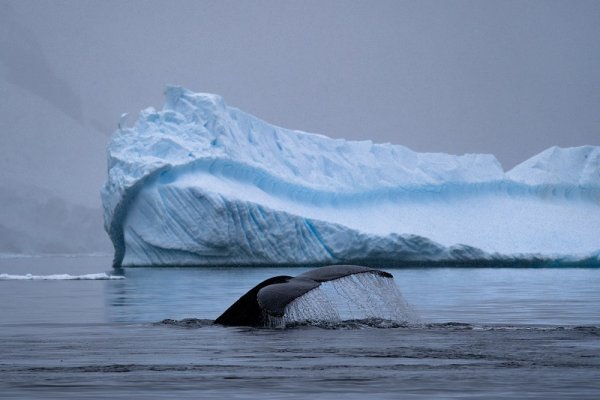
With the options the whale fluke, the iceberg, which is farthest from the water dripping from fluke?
the iceberg

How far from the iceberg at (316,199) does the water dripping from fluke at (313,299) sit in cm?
2278

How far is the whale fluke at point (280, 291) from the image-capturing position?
31.0ft

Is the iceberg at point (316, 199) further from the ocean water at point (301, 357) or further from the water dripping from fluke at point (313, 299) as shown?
the water dripping from fluke at point (313, 299)

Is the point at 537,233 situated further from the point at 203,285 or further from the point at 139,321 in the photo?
the point at 139,321

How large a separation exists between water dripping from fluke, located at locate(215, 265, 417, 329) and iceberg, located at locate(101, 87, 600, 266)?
22785 mm

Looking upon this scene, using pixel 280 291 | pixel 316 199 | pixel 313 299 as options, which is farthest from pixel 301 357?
pixel 316 199

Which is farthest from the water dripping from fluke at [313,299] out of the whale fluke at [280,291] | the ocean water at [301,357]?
the ocean water at [301,357]

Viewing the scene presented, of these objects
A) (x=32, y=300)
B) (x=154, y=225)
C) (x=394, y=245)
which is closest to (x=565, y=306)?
(x=32, y=300)

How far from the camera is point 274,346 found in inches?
318

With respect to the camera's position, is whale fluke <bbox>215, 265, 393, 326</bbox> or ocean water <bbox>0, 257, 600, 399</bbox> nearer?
ocean water <bbox>0, 257, 600, 399</bbox>

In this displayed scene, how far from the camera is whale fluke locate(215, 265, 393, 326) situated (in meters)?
9.46

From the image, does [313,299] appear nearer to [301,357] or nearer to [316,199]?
[301,357]

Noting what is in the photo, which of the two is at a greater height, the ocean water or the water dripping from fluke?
the water dripping from fluke

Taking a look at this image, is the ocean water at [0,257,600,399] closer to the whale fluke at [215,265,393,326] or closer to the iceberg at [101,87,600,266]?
the whale fluke at [215,265,393,326]
